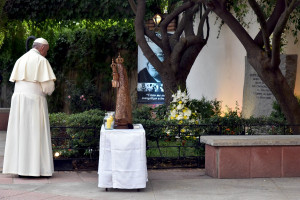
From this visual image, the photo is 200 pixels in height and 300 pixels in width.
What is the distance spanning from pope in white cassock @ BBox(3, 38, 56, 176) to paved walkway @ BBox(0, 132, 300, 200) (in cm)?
22

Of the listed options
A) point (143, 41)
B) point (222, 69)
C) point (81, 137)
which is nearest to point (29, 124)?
point (81, 137)

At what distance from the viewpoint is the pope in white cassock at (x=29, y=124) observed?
8758mm

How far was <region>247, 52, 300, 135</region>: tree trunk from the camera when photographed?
9.86 meters

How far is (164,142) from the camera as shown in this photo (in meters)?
10.3

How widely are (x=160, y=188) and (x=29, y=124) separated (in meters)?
2.05

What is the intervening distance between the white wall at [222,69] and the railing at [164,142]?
4.91 m

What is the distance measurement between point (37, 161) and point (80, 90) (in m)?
11.3

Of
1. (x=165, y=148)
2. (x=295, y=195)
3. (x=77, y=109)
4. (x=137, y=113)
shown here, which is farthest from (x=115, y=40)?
(x=295, y=195)

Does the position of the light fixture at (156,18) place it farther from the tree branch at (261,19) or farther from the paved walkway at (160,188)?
the paved walkway at (160,188)

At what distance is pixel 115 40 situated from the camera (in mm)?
20547

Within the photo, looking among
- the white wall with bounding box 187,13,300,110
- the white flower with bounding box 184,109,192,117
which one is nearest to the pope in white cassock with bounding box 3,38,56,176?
the white flower with bounding box 184,109,192,117

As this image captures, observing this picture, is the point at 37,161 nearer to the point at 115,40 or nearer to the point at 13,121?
the point at 13,121

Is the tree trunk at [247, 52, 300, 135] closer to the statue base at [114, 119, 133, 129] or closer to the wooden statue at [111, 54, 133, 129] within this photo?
the wooden statue at [111, 54, 133, 129]

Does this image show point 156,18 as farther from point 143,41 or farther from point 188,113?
point 188,113
